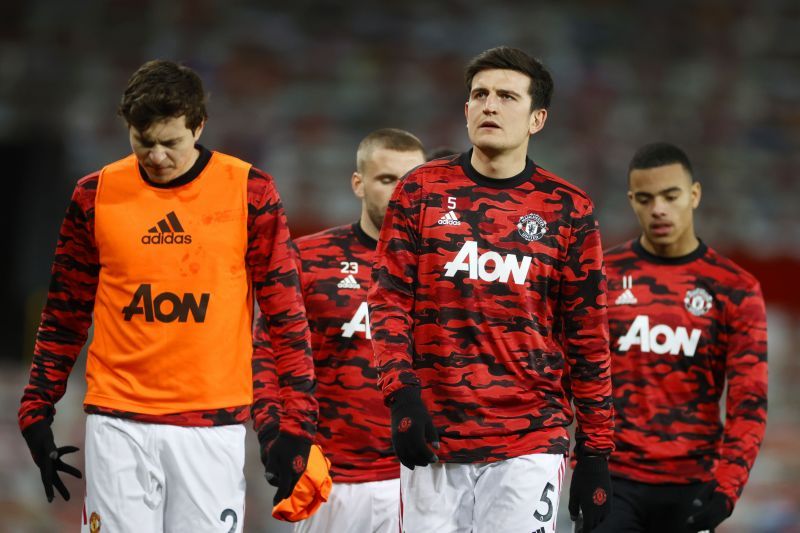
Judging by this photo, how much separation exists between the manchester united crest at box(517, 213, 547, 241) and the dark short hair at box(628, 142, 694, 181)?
175cm

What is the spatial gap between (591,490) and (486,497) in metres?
0.43

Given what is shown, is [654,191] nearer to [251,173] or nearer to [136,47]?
[251,173]

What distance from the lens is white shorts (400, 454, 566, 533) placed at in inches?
167

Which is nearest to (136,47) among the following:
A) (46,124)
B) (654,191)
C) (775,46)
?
(46,124)

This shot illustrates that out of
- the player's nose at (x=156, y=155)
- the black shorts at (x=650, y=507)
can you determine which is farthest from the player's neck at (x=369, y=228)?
the black shorts at (x=650, y=507)

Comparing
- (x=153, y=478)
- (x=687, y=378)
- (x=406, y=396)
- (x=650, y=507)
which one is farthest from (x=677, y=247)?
(x=153, y=478)

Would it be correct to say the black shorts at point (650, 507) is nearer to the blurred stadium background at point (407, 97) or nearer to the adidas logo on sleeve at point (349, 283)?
the adidas logo on sleeve at point (349, 283)

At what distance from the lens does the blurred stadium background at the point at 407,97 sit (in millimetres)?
11945

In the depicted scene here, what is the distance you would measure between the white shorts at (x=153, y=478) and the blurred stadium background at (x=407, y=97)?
22.4 feet

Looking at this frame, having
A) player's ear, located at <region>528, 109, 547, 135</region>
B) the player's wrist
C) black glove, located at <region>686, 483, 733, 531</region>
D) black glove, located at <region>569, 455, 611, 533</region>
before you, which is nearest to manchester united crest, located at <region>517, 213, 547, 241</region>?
player's ear, located at <region>528, 109, 547, 135</region>

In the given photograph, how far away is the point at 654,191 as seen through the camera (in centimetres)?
596

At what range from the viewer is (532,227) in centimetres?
439

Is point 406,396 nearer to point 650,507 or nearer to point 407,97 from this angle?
point 650,507

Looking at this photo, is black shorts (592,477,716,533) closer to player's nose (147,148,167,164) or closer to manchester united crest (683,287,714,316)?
manchester united crest (683,287,714,316)
